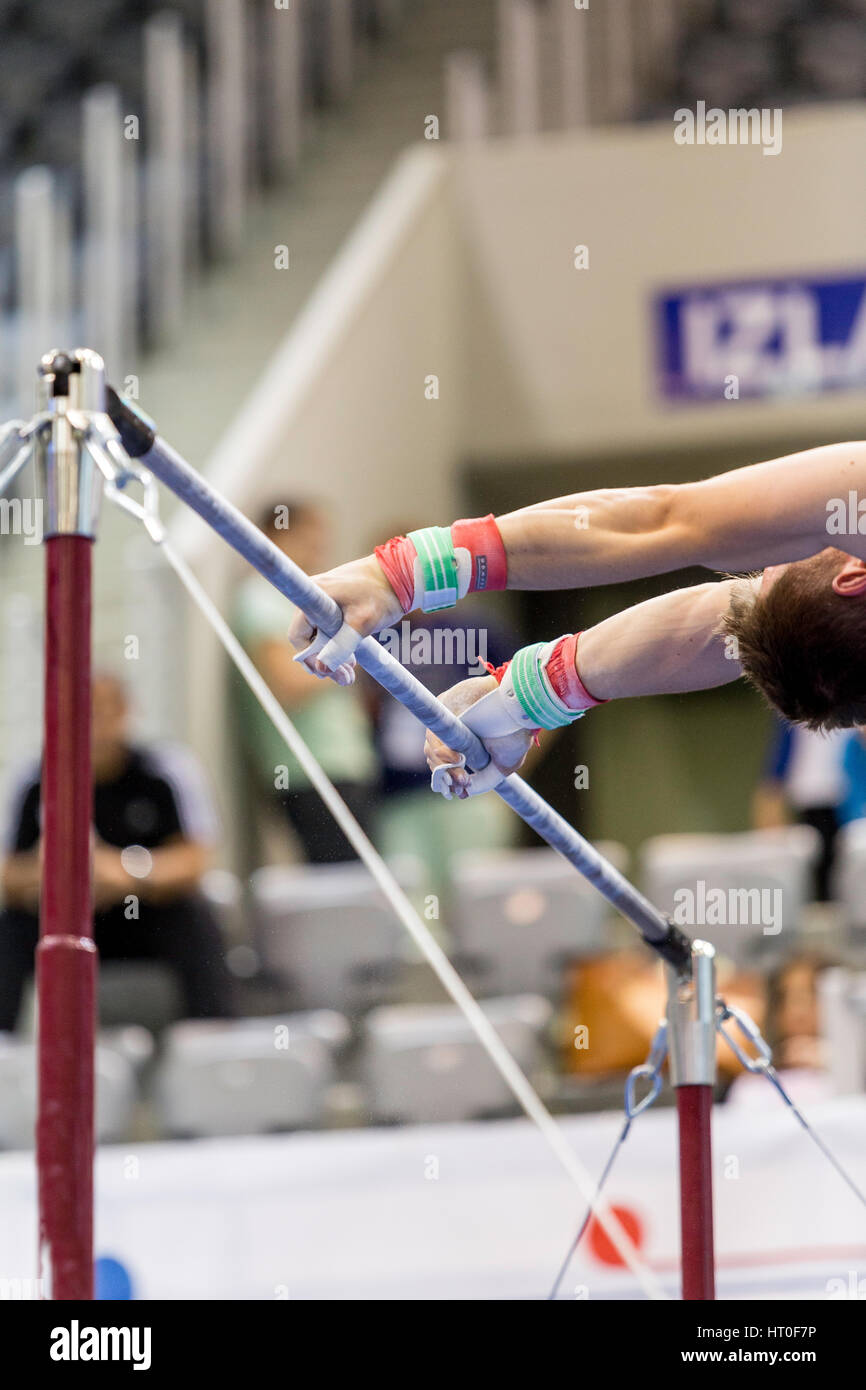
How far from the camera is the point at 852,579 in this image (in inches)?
62.2

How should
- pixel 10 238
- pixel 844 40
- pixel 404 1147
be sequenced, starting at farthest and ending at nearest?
pixel 844 40 → pixel 10 238 → pixel 404 1147

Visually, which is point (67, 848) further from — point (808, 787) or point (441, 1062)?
point (808, 787)

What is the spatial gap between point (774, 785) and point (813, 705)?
220cm

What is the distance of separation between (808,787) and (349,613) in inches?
91.9

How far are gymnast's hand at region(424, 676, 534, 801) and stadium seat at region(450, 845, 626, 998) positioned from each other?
5.68ft

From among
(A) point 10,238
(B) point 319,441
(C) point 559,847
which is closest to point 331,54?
(A) point 10,238

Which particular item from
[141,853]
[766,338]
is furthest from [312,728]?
[766,338]

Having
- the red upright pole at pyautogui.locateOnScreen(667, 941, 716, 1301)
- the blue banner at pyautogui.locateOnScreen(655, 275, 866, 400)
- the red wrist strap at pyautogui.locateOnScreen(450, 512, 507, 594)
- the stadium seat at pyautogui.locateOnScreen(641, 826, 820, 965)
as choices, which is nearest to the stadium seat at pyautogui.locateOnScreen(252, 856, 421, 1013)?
the stadium seat at pyautogui.locateOnScreen(641, 826, 820, 965)

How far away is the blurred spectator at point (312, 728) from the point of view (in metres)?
2.35

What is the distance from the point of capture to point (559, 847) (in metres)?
1.99

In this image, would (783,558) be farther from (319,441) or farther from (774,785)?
(319,441)

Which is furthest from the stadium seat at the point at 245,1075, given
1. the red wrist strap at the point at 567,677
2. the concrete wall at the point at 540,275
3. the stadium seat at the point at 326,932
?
the red wrist strap at the point at 567,677

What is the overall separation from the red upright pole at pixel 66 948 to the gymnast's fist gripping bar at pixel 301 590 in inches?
3.7

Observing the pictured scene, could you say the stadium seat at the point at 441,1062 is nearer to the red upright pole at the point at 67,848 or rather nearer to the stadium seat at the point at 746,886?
the stadium seat at the point at 746,886
